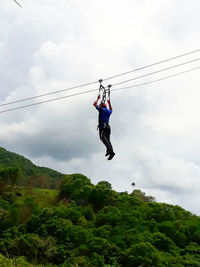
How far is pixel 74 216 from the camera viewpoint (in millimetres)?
45406

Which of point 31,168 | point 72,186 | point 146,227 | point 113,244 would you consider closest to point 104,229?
point 113,244

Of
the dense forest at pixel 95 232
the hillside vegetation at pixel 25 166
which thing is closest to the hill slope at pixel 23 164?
the hillside vegetation at pixel 25 166

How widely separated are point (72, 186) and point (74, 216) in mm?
15823

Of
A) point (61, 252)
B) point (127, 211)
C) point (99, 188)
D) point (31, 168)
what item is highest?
point (31, 168)

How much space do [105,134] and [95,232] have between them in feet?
112

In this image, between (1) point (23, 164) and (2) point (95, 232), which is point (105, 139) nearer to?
(2) point (95, 232)

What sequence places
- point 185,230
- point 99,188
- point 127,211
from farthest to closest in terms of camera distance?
1. point 99,188
2. point 127,211
3. point 185,230

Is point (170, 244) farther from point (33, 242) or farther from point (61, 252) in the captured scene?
point (33, 242)

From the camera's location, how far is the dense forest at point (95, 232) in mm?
35781

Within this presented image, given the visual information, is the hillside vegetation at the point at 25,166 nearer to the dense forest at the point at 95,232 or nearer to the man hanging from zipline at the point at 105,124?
the dense forest at the point at 95,232

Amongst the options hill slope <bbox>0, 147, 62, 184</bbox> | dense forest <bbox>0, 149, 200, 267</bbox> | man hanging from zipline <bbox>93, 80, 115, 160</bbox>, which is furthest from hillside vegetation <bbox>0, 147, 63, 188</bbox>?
man hanging from zipline <bbox>93, 80, 115, 160</bbox>

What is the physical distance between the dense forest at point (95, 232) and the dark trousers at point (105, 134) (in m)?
20.7

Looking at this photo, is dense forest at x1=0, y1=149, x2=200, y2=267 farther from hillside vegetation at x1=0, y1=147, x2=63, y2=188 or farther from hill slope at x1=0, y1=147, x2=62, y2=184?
hill slope at x1=0, y1=147, x2=62, y2=184

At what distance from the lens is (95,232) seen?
4212cm
